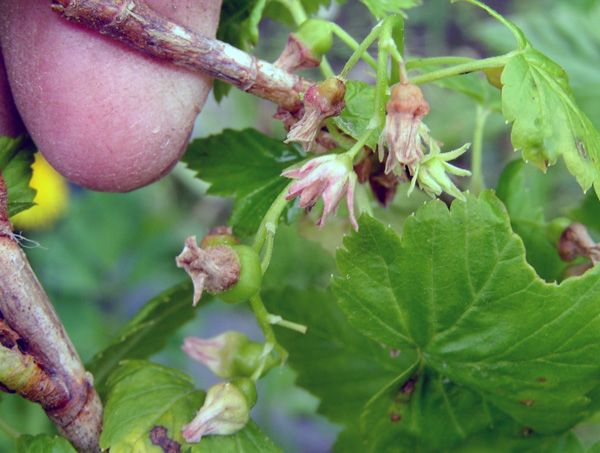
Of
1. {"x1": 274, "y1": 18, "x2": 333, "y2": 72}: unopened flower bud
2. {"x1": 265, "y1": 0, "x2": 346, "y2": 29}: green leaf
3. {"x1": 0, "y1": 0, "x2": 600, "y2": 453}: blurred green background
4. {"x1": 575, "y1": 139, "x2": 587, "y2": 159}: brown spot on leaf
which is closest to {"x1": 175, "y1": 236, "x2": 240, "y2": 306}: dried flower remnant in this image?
{"x1": 274, "y1": 18, "x2": 333, "y2": 72}: unopened flower bud

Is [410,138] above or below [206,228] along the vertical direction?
above

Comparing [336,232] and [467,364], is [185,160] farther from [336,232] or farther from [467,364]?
[467,364]

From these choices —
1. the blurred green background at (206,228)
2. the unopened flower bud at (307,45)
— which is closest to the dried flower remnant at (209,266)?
the unopened flower bud at (307,45)

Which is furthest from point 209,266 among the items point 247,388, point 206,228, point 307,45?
point 206,228

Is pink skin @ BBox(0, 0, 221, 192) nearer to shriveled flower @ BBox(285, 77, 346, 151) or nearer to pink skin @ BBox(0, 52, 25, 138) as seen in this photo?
pink skin @ BBox(0, 52, 25, 138)

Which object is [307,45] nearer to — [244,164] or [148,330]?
[244,164]

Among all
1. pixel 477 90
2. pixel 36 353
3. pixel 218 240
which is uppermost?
pixel 477 90
